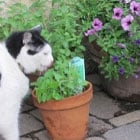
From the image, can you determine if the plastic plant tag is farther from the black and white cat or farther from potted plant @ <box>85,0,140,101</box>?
potted plant @ <box>85,0,140,101</box>

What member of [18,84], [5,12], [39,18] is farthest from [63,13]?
[18,84]

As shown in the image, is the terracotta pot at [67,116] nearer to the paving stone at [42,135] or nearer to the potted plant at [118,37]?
the paving stone at [42,135]

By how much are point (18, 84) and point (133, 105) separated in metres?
1.35

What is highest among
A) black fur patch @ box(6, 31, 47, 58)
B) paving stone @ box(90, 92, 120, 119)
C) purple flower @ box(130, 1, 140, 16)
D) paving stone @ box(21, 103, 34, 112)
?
purple flower @ box(130, 1, 140, 16)

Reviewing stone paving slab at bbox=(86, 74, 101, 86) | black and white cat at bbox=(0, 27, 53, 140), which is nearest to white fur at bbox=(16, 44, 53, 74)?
black and white cat at bbox=(0, 27, 53, 140)

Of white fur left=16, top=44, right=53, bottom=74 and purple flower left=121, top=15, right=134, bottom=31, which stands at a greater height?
purple flower left=121, top=15, right=134, bottom=31

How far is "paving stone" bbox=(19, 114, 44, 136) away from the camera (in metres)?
3.99

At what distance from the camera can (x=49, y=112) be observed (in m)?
3.55

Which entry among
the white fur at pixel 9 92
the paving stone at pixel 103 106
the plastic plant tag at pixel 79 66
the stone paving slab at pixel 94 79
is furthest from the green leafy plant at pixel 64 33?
the stone paving slab at pixel 94 79

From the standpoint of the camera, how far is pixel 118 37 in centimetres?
408

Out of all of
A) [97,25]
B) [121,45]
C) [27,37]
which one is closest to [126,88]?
[121,45]

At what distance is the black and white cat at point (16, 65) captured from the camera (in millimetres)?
3332

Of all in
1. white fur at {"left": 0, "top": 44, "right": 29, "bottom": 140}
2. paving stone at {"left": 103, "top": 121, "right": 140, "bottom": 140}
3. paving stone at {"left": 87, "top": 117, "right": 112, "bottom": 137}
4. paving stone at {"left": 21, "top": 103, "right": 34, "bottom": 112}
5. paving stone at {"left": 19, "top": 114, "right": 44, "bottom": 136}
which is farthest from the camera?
paving stone at {"left": 21, "top": 103, "right": 34, "bottom": 112}

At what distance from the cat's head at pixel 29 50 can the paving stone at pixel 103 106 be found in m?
0.94
